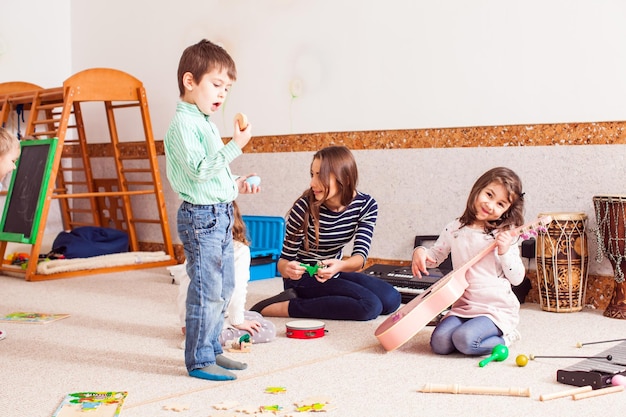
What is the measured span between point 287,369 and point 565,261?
1553 mm

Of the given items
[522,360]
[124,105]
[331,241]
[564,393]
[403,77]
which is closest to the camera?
[564,393]

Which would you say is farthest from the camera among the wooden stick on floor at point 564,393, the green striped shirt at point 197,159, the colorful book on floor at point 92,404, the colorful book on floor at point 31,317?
the colorful book on floor at point 31,317

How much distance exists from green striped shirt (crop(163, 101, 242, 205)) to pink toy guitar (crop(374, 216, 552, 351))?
716 millimetres

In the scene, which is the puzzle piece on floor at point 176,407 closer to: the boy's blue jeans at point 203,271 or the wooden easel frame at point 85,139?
the boy's blue jeans at point 203,271

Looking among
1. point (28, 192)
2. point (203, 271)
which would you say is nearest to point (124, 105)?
point (28, 192)

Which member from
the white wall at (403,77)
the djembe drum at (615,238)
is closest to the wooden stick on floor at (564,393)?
the djembe drum at (615,238)

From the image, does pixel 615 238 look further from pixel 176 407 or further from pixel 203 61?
pixel 176 407

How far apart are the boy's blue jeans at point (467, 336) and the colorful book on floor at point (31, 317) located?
5.30 feet

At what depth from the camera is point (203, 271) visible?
7.34 feet

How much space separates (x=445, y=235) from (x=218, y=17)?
2.62 m

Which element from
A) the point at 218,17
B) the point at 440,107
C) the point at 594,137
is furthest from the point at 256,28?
the point at 594,137

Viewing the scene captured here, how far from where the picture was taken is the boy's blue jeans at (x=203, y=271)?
88.0 inches

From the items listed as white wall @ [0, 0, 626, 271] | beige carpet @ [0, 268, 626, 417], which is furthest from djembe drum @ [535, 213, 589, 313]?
white wall @ [0, 0, 626, 271]

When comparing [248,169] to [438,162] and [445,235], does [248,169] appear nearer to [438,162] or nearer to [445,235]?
[438,162]
